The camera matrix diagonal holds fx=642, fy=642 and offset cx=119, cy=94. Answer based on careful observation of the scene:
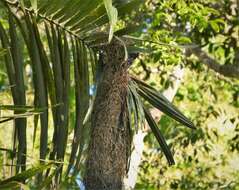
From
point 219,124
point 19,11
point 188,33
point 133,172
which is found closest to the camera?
point 19,11

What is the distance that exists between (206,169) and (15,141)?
4585 millimetres

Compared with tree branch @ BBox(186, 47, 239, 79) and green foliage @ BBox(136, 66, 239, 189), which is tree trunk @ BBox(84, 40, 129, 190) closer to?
tree branch @ BBox(186, 47, 239, 79)

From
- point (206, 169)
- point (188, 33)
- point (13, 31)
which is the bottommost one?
point (206, 169)

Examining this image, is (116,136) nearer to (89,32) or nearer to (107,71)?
(107,71)

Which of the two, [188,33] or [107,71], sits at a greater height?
[188,33]

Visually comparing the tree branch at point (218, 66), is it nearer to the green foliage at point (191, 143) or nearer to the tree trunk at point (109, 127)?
the green foliage at point (191, 143)

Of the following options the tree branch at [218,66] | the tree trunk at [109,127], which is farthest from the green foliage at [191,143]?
the tree trunk at [109,127]

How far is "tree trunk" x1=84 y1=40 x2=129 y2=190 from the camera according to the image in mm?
1722

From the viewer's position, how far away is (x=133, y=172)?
3.97 metres

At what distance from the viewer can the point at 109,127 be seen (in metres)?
1.76

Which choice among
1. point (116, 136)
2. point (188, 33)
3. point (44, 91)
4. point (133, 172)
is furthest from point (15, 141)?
point (188, 33)

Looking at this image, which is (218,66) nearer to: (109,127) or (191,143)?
(191,143)

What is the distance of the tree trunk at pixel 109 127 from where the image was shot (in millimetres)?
1722

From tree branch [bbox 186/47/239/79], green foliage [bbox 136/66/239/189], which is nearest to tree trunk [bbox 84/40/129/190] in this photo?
tree branch [bbox 186/47/239/79]
